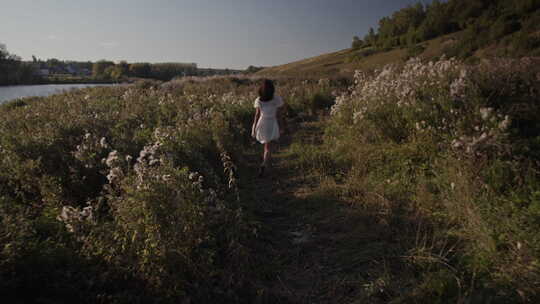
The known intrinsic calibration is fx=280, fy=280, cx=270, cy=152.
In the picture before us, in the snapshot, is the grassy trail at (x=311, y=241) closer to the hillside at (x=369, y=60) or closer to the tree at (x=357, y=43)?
the hillside at (x=369, y=60)

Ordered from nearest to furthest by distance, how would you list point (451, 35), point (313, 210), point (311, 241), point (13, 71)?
point (311, 241) → point (313, 210) → point (13, 71) → point (451, 35)

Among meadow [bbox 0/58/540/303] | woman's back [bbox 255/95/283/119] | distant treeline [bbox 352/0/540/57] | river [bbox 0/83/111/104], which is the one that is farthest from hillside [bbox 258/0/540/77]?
river [bbox 0/83/111/104]

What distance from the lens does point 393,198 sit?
14.3 feet

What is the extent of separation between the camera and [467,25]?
141 ft

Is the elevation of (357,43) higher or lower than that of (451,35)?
higher

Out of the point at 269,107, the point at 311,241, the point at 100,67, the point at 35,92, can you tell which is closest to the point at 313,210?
the point at 311,241

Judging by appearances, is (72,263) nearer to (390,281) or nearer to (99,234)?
(99,234)

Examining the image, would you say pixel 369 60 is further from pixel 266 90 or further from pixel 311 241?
pixel 311 241

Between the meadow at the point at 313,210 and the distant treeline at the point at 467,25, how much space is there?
19.1 metres

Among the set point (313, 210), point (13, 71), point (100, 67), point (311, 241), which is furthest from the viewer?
point (100, 67)

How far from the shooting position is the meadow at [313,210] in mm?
2410

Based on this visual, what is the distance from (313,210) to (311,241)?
0.85 meters

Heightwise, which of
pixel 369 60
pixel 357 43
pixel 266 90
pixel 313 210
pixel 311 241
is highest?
pixel 357 43

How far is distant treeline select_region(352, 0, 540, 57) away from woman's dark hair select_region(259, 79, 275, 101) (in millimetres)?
20545
